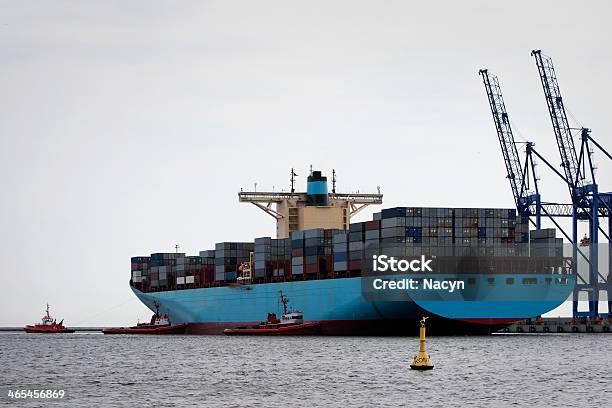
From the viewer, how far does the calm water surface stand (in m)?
49.1

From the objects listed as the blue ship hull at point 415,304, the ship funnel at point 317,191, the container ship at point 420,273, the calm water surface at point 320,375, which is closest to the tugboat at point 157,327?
the container ship at point 420,273

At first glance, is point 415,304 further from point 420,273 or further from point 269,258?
point 269,258

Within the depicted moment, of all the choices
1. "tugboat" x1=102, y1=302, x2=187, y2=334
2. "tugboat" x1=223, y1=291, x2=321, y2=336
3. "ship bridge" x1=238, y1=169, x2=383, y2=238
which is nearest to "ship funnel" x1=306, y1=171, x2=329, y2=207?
"ship bridge" x1=238, y1=169, x2=383, y2=238

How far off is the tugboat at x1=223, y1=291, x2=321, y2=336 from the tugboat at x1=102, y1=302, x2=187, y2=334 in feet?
73.4

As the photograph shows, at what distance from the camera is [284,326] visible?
10656 cm

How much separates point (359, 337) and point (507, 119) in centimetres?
5263

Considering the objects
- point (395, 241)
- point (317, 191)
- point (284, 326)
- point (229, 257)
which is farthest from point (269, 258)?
point (395, 241)

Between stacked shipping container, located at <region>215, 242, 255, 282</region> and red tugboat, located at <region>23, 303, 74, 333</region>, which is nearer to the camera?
stacked shipping container, located at <region>215, 242, 255, 282</region>

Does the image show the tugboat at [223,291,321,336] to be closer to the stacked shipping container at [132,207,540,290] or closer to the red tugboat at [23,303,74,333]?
the stacked shipping container at [132,207,540,290]

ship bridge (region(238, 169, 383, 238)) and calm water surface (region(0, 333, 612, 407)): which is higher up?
ship bridge (region(238, 169, 383, 238))

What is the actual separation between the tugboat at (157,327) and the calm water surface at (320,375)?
141 feet

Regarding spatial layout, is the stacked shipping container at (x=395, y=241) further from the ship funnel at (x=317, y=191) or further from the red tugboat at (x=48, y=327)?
the red tugboat at (x=48, y=327)

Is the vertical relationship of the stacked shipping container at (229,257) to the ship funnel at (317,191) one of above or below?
below

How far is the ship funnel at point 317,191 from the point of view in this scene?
12750 cm
